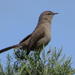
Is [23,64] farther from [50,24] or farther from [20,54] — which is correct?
[50,24]

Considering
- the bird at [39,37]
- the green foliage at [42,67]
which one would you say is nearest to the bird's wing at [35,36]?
the bird at [39,37]

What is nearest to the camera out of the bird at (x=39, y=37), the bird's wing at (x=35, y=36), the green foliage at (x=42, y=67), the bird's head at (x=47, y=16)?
the green foliage at (x=42, y=67)

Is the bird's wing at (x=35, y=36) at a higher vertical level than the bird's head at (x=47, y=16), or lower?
lower

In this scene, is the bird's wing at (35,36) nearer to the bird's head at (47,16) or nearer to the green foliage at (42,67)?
the bird's head at (47,16)

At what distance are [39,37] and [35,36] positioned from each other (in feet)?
0.45

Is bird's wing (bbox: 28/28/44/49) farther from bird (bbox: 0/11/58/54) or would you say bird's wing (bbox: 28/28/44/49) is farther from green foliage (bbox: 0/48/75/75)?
green foliage (bbox: 0/48/75/75)

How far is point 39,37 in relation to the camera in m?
8.16

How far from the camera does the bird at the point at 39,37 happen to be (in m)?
7.62

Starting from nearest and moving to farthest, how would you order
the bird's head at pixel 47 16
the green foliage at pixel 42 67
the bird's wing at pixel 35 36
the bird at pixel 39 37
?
1. the green foliage at pixel 42 67
2. the bird at pixel 39 37
3. the bird's wing at pixel 35 36
4. the bird's head at pixel 47 16

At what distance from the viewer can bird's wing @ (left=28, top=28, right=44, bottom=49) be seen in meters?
7.91

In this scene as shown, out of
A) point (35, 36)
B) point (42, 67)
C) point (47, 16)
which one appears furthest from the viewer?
point (47, 16)

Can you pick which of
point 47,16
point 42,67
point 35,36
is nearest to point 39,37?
point 35,36

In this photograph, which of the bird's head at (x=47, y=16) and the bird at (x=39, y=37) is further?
the bird's head at (x=47, y=16)

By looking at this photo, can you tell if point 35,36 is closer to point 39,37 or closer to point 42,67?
point 39,37
